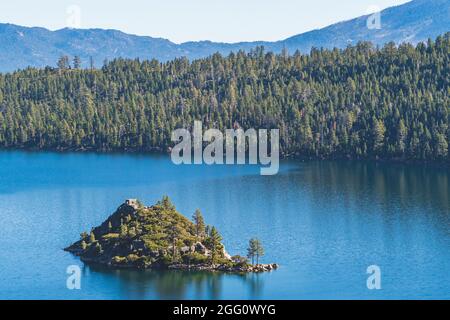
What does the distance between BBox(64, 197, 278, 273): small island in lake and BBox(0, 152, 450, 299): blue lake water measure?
2.47m

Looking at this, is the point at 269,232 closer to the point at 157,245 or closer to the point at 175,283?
the point at 157,245

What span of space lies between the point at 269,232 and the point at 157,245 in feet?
84.3

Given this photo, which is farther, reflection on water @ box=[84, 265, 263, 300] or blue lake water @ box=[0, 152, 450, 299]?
blue lake water @ box=[0, 152, 450, 299]

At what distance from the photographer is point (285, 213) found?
15238 centimetres

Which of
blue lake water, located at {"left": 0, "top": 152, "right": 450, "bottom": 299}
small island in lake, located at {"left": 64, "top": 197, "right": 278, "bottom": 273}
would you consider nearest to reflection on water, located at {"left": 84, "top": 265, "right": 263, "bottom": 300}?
blue lake water, located at {"left": 0, "top": 152, "right": 450, "bottom": 299}

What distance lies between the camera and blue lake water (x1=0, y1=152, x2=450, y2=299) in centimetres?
10662

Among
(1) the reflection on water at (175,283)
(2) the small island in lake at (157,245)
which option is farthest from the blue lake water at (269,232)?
(2) the small island in lake at (157,245)

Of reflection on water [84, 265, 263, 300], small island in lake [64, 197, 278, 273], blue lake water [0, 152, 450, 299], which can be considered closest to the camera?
reflection on water [84, 265, 263, 300]

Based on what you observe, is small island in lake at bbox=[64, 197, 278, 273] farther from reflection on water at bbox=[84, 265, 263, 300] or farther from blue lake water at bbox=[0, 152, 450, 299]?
blue lake water at bbox=[0, 152, 450, 299]

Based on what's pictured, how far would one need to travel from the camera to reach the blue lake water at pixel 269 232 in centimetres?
10662

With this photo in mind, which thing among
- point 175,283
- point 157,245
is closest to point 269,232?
point 157,245

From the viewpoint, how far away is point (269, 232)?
13600 centimetres
